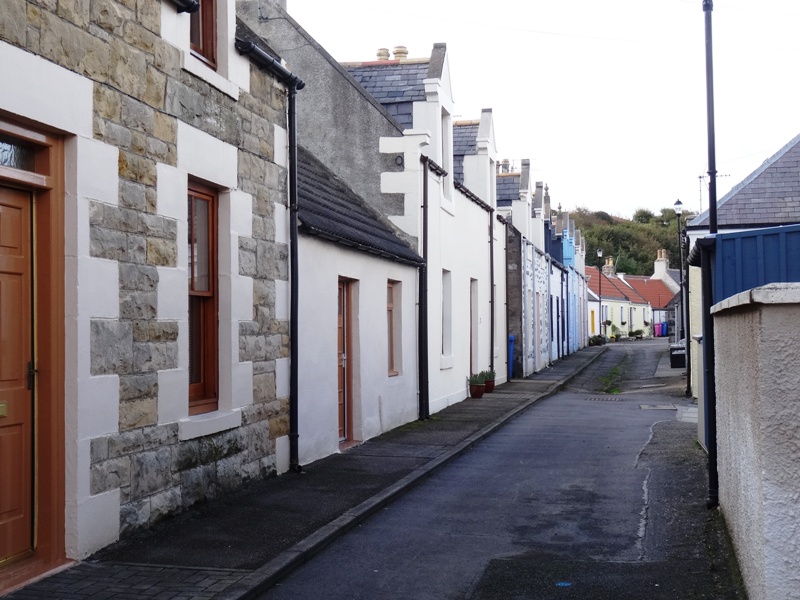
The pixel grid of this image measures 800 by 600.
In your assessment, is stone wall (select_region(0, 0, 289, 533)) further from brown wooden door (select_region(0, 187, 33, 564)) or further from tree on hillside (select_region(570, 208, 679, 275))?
tree on hillside (select_region(570, 208, 679, 275))

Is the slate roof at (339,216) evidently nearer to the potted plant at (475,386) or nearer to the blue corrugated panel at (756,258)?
the blue corrugated panel at (756,258)

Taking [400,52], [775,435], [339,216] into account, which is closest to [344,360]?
[339,216]

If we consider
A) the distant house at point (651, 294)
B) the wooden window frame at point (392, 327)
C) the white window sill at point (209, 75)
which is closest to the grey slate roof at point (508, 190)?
the wooden window frame at point (392, 327)

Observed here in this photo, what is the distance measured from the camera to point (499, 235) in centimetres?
2630

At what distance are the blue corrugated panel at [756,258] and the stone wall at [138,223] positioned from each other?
4.41 meters

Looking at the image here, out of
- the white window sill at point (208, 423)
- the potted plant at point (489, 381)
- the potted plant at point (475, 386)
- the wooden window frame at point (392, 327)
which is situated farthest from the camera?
the potted plant at point (489, 381)

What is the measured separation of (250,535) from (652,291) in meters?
86.1

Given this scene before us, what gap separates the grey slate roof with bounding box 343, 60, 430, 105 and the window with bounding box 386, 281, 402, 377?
15.4ft

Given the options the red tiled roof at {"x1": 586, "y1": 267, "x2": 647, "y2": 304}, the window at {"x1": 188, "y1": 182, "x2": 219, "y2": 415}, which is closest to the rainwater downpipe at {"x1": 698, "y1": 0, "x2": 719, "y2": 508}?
the window at {"x1": 188, "y1": 182, "x2": 219, "y2": 415}

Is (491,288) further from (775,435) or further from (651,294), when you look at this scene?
(651,294)

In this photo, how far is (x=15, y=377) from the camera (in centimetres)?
605

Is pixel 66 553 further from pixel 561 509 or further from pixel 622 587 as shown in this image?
pixel 561 509

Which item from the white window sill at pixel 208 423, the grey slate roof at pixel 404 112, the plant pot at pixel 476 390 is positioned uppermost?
the grey slate roof at pixel 404 112

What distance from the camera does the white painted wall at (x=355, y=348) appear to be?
10828 mm
